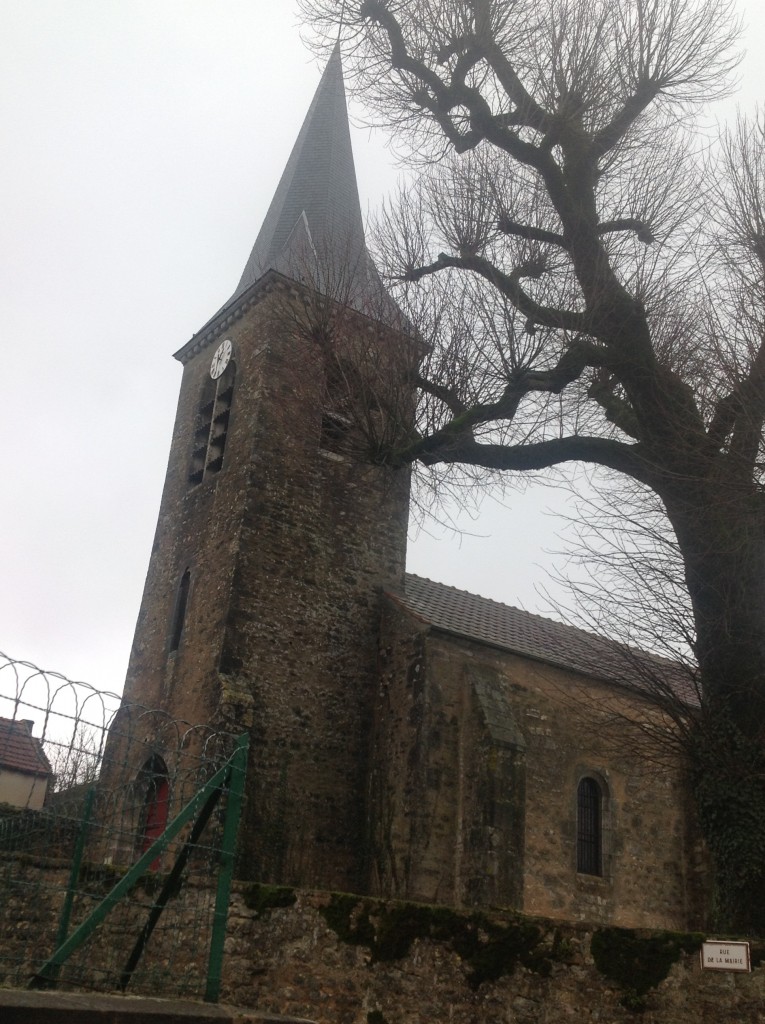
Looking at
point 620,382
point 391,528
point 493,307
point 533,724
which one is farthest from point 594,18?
point 533,724

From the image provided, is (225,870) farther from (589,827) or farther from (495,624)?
(495,624)

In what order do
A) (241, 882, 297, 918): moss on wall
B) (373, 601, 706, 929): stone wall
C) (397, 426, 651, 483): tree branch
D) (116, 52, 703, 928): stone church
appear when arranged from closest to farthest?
(241, 882, 297, 918): moss on wall → (397, 426, 651, 483): tree branch → (373, 601, 706, 929): stone wall → (116, 52, 703, 928): stone church

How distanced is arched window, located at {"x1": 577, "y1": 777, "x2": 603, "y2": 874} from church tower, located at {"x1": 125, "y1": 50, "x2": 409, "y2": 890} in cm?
362

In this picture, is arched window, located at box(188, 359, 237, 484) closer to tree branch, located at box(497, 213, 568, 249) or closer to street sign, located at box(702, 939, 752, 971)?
tree branch, located at box(497, 213, 568, 249)

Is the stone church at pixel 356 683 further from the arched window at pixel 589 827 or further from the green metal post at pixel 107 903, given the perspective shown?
the green metal post at pixel 107 903

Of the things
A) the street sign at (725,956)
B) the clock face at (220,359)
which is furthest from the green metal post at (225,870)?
the clock face at (220,359)

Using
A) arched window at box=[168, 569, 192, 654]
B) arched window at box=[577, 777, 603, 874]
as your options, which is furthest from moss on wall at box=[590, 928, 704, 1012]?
arched window at box=[168, 569, 192, 654]

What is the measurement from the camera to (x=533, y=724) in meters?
16.1

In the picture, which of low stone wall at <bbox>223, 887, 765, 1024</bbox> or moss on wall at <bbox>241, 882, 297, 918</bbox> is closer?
low stone wall at <bbox>223, 887, 765, 1024</bbox>

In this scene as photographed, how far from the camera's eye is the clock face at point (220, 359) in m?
19.4

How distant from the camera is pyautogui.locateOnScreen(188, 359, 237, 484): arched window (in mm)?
18453

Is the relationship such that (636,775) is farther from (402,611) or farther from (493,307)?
(493,307)

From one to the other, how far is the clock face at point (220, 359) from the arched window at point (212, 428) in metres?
0.11

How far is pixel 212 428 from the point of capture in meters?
18.7
